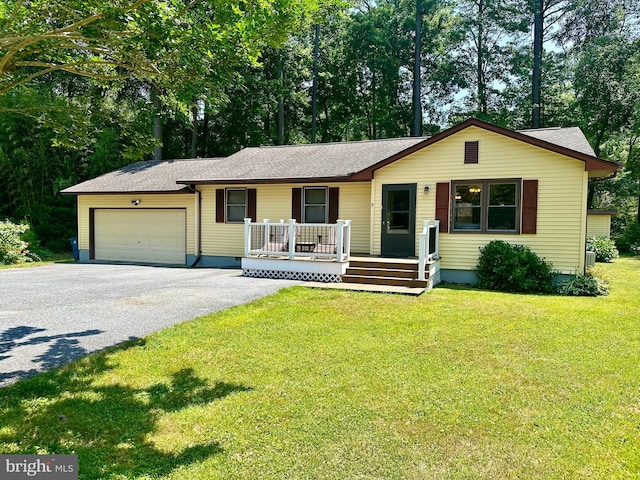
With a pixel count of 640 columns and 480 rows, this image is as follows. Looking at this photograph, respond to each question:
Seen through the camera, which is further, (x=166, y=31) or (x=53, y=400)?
(x=166, y=31)

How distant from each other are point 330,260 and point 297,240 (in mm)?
1733

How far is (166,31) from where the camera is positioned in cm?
426

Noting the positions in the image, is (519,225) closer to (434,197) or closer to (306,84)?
(434,197)

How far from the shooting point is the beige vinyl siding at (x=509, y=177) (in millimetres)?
9352

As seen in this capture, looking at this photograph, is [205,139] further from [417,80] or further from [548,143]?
[548,143]

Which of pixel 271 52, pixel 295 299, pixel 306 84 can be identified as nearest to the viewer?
pixel 295 299

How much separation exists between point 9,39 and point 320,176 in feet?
27.4

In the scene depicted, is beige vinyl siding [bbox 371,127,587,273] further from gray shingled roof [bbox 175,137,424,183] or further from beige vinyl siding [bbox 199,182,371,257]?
gray shingled roof [bbox 175,137,424,183]

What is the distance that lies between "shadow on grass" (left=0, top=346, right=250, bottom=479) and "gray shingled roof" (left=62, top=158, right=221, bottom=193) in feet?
33.6

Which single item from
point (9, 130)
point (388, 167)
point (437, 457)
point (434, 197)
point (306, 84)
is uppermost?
point (306, 84)

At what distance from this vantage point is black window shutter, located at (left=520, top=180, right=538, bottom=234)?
956 cm

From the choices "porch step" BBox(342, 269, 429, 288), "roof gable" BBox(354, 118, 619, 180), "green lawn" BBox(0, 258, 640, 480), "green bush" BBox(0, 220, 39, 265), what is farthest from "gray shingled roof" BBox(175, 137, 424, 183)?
"green lawn" BBox(0, 258, 640, 480)

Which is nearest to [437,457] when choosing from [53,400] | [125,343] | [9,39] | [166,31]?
[53,400]

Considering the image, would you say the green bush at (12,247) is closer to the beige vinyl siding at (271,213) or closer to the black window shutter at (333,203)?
the beige vinyl siding at (271,213)
